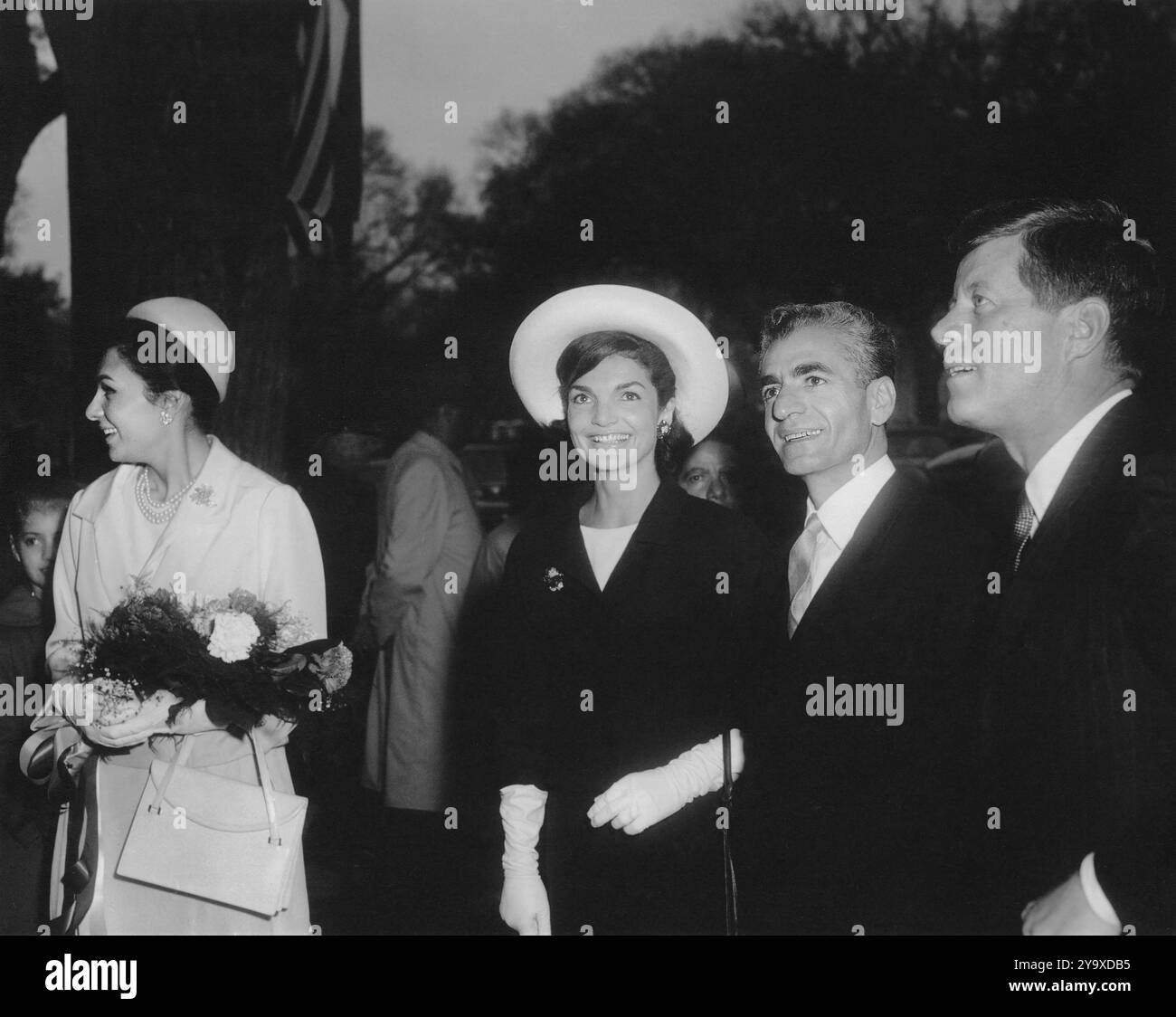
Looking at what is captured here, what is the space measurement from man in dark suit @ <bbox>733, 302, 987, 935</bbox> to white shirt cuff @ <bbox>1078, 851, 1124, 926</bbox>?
1.33 ft

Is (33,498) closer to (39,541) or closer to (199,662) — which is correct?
(39,541)

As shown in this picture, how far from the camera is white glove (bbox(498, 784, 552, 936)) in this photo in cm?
262

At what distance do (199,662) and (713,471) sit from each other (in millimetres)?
1623

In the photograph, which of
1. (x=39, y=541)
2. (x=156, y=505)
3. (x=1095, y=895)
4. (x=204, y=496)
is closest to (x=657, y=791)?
(x=1095, y=895)

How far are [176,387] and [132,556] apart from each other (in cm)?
46

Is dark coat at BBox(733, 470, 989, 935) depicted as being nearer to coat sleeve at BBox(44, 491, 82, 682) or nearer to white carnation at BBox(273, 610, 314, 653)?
white carnation at BBox(273, 610, 314, 653)

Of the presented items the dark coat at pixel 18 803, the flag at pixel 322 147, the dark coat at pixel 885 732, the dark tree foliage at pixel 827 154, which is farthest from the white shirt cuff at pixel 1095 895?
the flag at pixel 322 147

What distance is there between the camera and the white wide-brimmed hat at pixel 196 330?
9.90 ft

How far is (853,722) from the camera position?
251 centimetres

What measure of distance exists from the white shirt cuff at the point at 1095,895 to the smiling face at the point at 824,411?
962 mm
